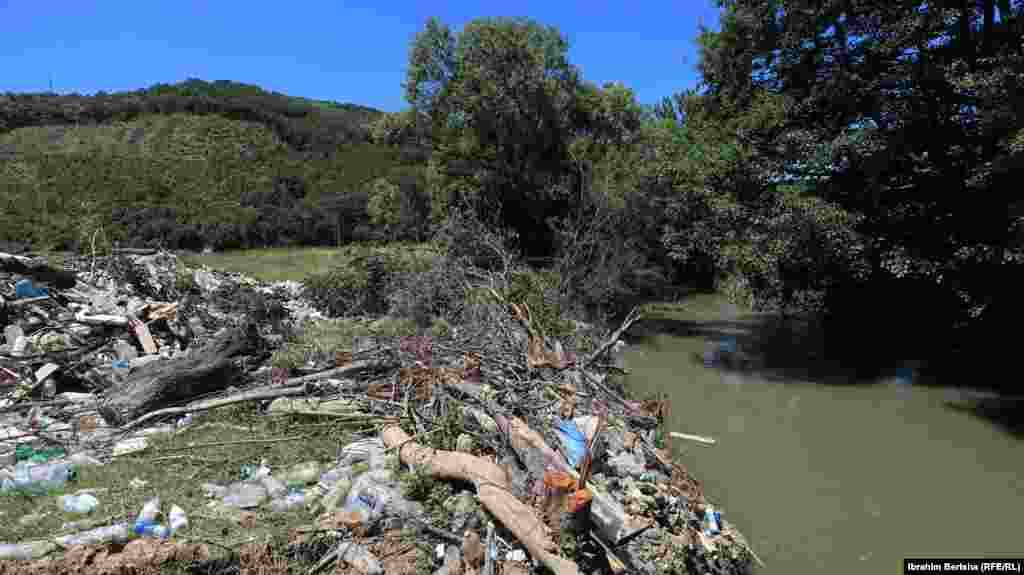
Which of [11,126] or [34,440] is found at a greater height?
[11,126]

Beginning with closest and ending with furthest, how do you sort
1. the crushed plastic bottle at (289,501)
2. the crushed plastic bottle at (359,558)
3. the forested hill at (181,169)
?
the crushed plastic bottle at (359,558)
the crushed plastic bottle at (289,501)
the forested hill at (181,169)

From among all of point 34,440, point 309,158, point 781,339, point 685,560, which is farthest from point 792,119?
point 309,158

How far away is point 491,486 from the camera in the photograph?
141 inches

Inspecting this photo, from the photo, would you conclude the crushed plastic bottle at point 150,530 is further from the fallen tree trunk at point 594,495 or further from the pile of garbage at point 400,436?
the fallen tree trunk at point 594,495

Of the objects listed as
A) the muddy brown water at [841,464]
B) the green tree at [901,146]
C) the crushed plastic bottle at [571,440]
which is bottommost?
the muddy brown water at [841,464]

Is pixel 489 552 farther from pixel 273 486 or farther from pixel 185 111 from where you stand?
pixel 185 111

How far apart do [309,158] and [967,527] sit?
39553 millimetres

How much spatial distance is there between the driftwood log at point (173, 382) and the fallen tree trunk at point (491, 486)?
2.39m

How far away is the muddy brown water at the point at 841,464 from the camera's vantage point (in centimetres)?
444

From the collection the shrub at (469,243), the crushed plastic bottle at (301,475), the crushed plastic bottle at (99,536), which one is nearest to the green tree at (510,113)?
the shrub at (469,243)

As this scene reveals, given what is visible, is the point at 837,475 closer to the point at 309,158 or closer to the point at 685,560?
the point at 685,560

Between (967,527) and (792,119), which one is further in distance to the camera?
(792,119)

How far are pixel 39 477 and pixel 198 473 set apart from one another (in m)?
1.03

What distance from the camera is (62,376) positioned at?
610cm
